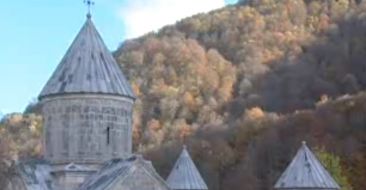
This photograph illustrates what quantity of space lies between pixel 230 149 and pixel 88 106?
48.7m

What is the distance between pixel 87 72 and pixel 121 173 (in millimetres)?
5025

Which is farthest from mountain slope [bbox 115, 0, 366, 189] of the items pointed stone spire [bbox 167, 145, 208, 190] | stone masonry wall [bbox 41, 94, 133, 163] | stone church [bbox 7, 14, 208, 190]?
stone masonry wall [bbox 41, 94, 133, 163]

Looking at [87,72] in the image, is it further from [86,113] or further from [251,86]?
[251,86]

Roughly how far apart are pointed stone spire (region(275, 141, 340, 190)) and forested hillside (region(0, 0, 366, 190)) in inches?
1199

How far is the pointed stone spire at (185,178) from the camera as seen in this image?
105 feet

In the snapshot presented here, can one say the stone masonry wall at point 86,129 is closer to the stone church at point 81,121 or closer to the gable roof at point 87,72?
the stone church at point 81,121

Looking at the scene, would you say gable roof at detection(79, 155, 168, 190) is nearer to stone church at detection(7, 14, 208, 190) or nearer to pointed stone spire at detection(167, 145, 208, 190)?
stone church at detection(7, 14, 208, 190)

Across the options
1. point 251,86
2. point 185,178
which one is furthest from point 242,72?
point 185,178

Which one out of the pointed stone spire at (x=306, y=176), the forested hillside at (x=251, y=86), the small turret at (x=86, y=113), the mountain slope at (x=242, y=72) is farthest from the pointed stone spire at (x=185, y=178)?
the mountain slope at (x=242, y=72)

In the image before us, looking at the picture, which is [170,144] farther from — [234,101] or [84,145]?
[84,145]

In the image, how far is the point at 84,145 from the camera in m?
24.6

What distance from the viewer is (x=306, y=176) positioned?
96.0 ft

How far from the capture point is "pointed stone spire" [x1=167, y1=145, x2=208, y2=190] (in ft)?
105

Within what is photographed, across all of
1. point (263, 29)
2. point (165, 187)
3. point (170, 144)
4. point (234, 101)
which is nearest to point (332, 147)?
point (170, 144)
